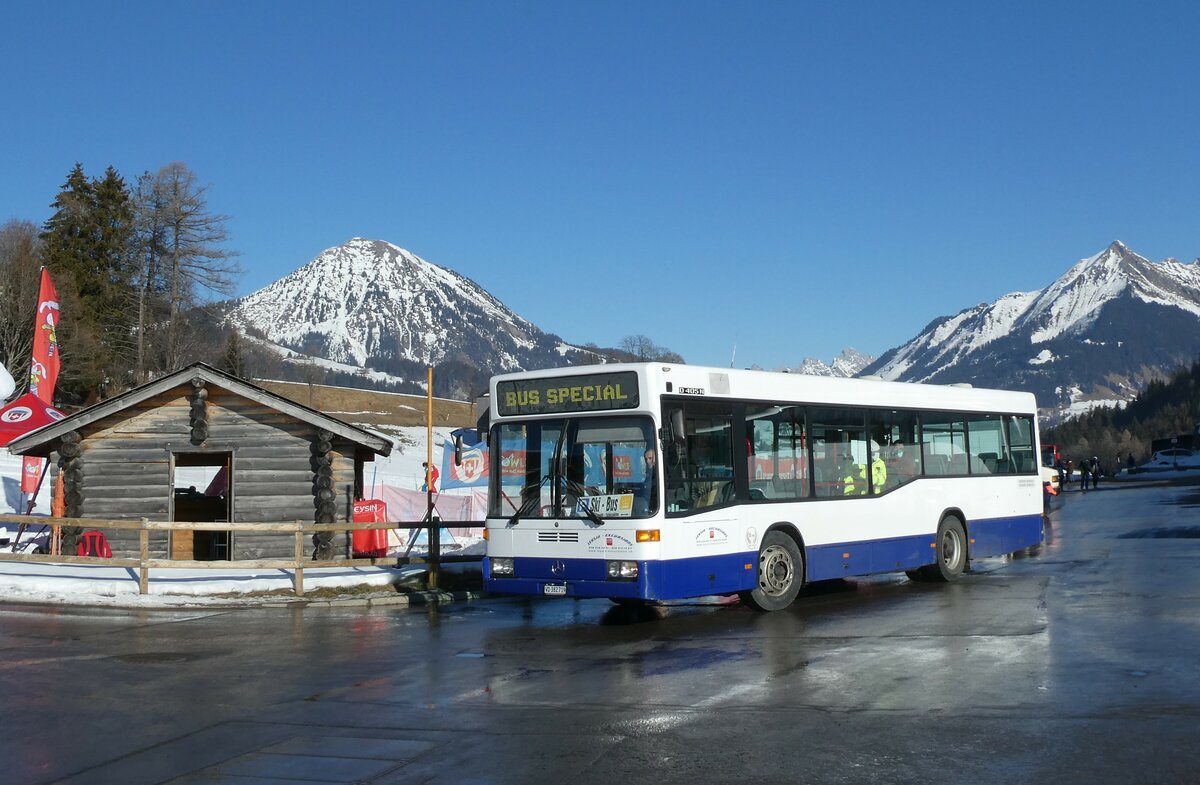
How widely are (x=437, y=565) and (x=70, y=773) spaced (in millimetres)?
10802

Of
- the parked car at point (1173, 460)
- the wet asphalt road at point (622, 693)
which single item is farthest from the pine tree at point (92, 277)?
the parked car at point (1173, 460)

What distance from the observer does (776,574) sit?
14633mm

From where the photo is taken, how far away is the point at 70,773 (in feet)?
23.0

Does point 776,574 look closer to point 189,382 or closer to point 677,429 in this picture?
point 677,429

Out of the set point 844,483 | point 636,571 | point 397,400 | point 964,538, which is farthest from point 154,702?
point 397,400

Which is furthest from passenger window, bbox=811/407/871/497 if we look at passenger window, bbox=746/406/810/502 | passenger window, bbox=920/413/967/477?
passenger window, bbox=920/413/967/477

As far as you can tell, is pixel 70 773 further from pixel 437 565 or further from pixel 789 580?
pixel 437 565

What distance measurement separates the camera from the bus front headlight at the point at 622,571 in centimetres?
1280

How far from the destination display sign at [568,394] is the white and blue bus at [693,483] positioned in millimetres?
18

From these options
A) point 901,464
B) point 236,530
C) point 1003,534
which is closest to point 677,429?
point 901,464

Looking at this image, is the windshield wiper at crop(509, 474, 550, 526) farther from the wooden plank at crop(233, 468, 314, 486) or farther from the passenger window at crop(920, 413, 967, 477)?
the wooden plank at crop(233, 468, 314, 486)

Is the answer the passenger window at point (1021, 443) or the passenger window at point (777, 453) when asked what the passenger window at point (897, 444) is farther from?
the passenger window at point (1021, 443)

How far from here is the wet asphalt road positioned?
691cm

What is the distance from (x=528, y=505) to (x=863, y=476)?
5132mm
